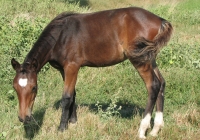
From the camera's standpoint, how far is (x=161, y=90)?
588cm

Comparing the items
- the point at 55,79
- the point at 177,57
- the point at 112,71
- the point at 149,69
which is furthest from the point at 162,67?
the point at 149,69

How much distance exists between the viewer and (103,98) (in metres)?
7.54

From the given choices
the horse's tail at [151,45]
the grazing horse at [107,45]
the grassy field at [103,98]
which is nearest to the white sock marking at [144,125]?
the grazing horse at [107,45]

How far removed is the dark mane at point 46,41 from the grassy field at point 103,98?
106 cm

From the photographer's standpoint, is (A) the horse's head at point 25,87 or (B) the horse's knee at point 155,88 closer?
(A) the horse's head at point 25,87

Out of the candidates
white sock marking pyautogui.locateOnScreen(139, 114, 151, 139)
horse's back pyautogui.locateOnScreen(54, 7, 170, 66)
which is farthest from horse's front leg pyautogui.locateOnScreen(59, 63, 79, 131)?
white sock marking pyautogui.locateOnScreen(139, 114, 151, 139)

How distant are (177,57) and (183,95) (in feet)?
6.32

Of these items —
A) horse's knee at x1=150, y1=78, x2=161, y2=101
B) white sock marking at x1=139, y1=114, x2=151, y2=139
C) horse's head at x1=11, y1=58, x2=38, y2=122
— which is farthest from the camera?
horse's knee at x1=150, y1=78, x2=161, y2=101

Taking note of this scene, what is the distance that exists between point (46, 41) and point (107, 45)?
37.6 inches

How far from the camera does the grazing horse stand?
5.61 metres

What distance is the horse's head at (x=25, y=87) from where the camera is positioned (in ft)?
16.2

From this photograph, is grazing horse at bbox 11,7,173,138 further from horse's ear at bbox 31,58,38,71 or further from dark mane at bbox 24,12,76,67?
horse's ear at bbox 31,58,38,71

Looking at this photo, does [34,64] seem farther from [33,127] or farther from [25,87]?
[33,127]

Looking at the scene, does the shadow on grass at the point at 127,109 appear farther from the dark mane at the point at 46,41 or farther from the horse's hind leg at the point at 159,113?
the dark mane at the point at 46,41
